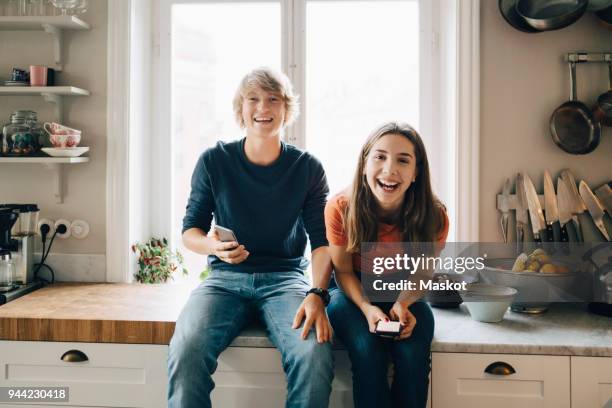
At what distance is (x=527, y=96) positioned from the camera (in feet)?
7.25

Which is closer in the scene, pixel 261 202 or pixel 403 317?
pixel 403 317

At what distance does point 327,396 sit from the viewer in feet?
5.10

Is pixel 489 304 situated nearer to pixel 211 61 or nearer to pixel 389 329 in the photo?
pixel 389 329

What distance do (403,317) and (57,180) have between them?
1515 millimetres

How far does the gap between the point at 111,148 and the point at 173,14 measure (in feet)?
2.12

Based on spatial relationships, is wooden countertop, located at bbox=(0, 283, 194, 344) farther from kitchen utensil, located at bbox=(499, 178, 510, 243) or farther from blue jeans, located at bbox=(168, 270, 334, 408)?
kitchen utensil, located at bbox=(499, 178, 510, 243)

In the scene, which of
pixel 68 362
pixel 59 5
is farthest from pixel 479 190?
pixel 59 5

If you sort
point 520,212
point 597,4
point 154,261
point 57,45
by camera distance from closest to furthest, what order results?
Result: point 597,4
point 520,212
point 57,45
point 154,261

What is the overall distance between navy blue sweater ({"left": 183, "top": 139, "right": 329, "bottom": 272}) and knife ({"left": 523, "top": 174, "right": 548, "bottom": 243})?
78 cm

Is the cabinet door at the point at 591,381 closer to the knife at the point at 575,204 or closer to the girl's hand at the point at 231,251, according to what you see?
the knife at the point at 575,204

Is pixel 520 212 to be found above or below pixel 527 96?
below

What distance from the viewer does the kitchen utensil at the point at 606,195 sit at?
2.14 meters

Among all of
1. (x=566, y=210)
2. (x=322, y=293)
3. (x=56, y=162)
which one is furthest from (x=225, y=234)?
(x=566, y=210)

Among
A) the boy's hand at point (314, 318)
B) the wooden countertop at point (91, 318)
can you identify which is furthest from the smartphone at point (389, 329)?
the wooden countertop at point (91, 318)
